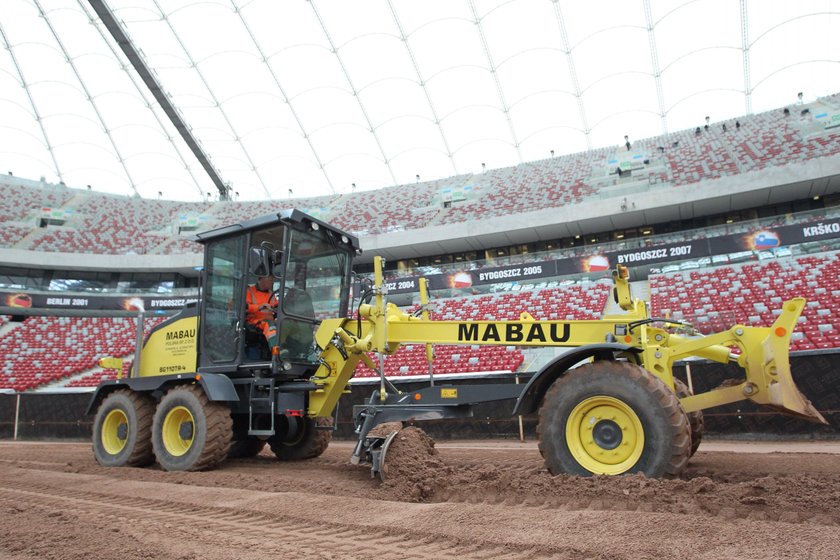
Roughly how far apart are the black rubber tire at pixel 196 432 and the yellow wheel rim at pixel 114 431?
890mm

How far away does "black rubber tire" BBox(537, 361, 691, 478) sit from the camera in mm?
4039

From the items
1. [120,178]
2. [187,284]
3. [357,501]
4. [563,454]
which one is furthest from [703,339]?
[120,178]

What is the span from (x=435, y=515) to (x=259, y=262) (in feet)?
13.5

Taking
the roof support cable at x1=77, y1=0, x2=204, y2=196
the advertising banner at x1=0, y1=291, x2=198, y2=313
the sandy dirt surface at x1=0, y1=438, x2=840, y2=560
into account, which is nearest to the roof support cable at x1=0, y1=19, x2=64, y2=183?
the roof support cable at x1=77, y1=0, x2=204, y2=196

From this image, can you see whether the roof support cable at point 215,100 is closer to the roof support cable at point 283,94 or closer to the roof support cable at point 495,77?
the roof support cable at point 283,94

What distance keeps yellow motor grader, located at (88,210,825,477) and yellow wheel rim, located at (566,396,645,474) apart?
10 mm

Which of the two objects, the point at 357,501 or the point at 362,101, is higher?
the point at 362,101

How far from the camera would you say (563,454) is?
4.41 metres

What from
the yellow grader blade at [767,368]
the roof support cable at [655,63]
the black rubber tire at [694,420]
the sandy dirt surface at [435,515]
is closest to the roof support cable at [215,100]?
the roof support cable at [655,63]

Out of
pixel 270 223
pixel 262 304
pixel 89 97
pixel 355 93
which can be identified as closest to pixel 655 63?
pixel 355 93

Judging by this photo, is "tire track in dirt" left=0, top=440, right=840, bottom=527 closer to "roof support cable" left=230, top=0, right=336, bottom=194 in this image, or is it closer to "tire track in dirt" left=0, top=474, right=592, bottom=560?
"tire track in dirt" left=0, top=474, right=592, bottom=560

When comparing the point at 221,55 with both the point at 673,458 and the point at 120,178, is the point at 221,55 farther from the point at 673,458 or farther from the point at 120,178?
the point at 673,458

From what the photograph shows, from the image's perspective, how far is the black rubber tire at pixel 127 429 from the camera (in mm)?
7059

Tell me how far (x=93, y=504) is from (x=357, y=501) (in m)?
2.23
